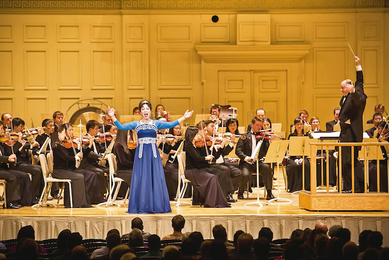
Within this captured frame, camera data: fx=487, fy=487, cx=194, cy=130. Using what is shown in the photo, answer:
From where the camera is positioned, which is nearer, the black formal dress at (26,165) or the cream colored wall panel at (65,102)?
the black formal dress at (26,165)

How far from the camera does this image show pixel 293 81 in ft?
35.6

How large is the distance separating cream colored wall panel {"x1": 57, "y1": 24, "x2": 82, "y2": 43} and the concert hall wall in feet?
0.07

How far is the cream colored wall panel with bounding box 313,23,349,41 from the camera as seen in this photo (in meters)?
10.7

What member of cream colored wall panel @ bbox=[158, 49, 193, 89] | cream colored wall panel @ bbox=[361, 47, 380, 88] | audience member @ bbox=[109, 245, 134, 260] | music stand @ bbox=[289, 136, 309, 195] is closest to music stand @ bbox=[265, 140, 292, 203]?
music stand @ bbox=[289, 136, 309, 195]

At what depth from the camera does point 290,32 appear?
35.1 ft

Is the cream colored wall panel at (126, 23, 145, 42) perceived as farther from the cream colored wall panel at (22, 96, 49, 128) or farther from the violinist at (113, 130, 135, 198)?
the violinist at (113, 130, 135, 198)

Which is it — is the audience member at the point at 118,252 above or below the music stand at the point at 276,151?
below

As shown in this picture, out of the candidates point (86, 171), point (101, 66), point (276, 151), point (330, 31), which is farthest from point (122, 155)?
point (330, 31)

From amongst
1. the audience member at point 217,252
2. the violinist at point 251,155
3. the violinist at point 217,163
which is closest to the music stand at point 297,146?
the violinist at point 251,155

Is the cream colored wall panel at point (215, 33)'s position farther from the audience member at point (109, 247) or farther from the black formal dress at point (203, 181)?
the audience member at point (109, 247)

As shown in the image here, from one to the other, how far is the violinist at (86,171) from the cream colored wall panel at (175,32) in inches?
187

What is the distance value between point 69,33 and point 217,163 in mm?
5664

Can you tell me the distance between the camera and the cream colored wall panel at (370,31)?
35.0 feet

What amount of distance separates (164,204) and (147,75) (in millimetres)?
5591
